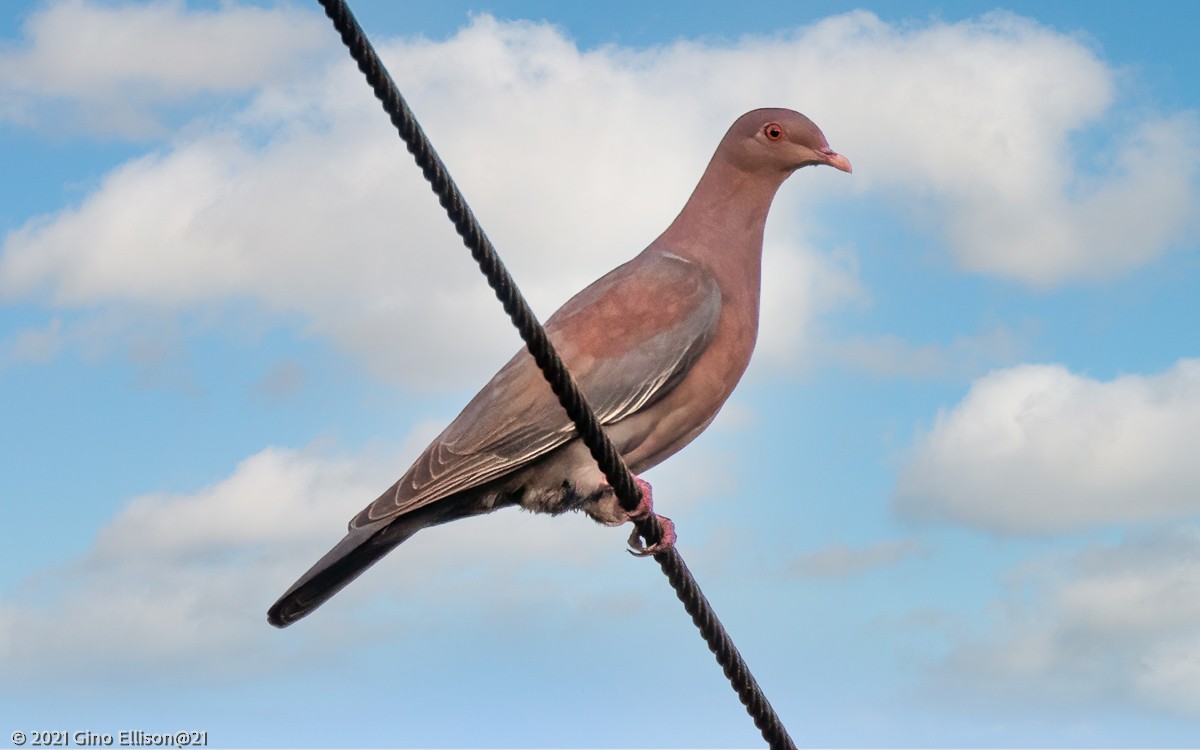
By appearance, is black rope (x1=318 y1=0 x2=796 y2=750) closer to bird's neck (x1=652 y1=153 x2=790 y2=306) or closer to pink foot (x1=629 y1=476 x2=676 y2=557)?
pink foot (x1=629 y1=476 x2=676 y2=557)

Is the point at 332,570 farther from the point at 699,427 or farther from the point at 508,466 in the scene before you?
the point at 699,427

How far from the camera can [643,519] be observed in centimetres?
491

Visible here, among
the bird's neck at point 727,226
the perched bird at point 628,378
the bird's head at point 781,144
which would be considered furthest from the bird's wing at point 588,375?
the bird's head at point 781,144

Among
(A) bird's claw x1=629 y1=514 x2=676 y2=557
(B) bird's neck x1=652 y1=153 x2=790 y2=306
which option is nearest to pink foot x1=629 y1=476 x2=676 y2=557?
(A) bird's claw x1=629 y1=514 x2=676 y2=557

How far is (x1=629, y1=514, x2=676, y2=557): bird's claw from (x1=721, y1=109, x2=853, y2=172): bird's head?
6.49 feet

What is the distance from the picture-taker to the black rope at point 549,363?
133 inches

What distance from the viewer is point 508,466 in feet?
17.5

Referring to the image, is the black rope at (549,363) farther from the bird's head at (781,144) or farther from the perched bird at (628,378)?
the bird's head at (781,144)

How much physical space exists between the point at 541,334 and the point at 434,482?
5.38ft

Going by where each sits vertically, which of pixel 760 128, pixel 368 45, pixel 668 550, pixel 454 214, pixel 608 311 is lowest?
pixel 668 550

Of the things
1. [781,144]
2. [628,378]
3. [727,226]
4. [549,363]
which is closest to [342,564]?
[628,378]

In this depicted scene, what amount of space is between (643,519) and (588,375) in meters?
0.85

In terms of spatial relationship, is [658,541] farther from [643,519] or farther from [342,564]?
[342,564]

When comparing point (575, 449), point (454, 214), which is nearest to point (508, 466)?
point (575, 449)
